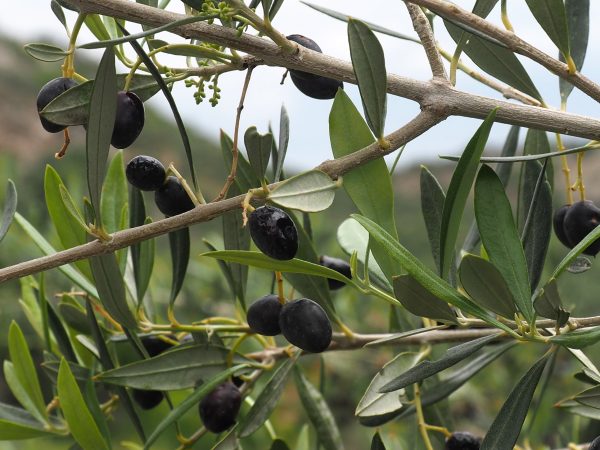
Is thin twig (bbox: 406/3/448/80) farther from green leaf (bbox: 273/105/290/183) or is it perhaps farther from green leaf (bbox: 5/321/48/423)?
green leaf (bbox: 5/321/48/423)

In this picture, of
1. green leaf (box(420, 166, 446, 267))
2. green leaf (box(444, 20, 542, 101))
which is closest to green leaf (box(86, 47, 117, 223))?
green leaf (box(420, 166, 446, 267))

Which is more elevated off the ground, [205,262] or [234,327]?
[234,327]


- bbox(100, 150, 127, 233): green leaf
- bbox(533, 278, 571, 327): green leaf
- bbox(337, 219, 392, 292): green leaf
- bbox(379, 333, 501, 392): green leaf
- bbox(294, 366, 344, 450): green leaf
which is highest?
Answer: bbox(100, 150, 127, 233): green leaf

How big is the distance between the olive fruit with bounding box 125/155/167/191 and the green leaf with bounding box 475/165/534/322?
0.31 meters

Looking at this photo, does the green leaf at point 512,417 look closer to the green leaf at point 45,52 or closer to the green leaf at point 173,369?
the green leaf at point 173,369

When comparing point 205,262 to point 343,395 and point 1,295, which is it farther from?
point 1,295

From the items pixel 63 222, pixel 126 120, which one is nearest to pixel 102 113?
pixel 126 120

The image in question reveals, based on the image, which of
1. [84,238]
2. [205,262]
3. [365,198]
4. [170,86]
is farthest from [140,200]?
[205,262]

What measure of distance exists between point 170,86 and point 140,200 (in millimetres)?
179

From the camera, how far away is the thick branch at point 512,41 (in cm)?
66

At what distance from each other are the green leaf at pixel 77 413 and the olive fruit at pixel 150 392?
0.34 ft

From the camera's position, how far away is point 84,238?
878 millimetres

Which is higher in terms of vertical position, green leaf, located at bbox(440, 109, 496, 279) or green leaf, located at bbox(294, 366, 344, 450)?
green leaf, located at bbox(440, 109, 496, 279)

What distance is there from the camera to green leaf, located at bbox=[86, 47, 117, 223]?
64cm
